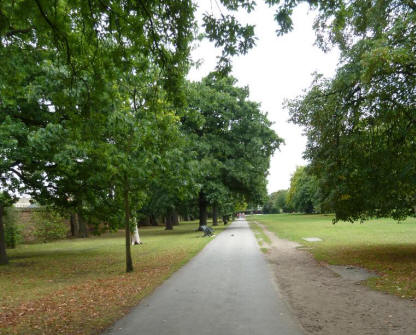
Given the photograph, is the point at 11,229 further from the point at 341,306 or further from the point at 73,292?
the point at 341,306

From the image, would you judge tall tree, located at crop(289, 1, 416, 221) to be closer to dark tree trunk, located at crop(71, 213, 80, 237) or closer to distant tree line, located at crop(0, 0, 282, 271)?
distant tree line, located at crop(0, 0, 282, 271)

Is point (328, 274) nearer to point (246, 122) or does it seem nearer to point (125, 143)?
point (125, 143)

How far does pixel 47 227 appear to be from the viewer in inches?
1236

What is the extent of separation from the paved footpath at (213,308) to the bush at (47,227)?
24.5 meters

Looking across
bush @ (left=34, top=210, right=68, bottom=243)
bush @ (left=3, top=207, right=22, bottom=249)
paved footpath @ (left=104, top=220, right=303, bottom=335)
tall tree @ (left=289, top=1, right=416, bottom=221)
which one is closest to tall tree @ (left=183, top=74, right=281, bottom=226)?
bush @ (left=34, top=210, right=68, bottom=243)

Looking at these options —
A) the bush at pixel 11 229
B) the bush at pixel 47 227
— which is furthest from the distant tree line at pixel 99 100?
the bush at pixel 47 227

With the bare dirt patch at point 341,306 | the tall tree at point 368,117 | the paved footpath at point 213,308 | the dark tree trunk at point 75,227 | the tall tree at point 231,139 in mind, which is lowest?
the bare dirt patch at point 341,306

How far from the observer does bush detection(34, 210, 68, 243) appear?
30.9 metres

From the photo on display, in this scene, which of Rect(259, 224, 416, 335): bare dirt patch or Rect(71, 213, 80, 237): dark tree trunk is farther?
Rect(71, 213, 80, 237): dark tree trunk

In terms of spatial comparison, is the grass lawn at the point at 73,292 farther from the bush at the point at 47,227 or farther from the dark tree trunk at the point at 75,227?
the dark tree trunk at the point at 75,227

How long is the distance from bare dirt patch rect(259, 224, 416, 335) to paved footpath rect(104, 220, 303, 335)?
1.17 ft

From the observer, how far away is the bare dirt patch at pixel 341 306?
5.39 m

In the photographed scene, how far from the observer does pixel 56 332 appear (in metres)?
5.70

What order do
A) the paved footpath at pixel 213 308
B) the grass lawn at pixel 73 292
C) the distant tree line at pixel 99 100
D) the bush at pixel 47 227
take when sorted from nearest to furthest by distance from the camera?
the paved footpath at pixel 213 308, the grass lawn at pixel 73 292, the distant tree line at pixel 99 100, the bush at pixel 47 227
